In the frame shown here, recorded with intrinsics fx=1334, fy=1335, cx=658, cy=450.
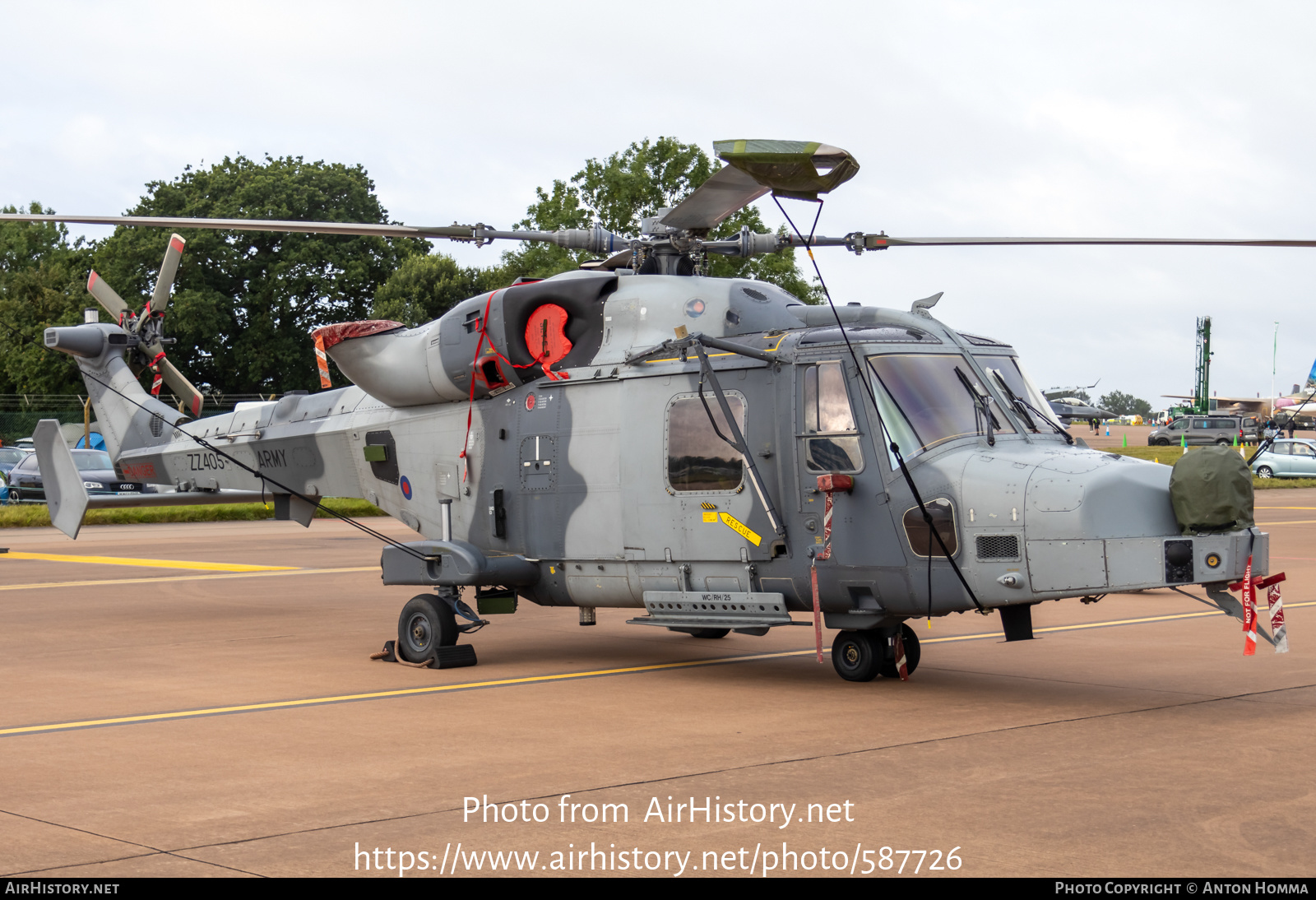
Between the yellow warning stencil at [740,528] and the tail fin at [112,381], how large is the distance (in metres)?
8.69

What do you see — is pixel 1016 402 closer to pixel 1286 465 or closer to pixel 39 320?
pixel 1286 465

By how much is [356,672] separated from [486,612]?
122cm

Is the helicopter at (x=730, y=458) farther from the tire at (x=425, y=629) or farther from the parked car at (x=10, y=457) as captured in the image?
the parked car at (x=10, y=457)

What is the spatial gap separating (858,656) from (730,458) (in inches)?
74.0

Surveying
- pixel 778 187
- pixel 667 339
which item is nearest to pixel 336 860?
pixel 778 187

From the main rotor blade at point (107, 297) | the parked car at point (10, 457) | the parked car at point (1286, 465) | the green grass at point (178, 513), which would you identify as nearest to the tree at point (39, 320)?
the parked car at point (10, 457)

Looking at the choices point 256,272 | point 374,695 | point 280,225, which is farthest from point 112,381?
point 256,272

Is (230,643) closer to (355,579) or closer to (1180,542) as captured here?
(355,579)

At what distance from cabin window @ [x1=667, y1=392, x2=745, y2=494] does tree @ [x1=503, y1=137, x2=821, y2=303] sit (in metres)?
28.2

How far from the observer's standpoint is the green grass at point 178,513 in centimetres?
3125

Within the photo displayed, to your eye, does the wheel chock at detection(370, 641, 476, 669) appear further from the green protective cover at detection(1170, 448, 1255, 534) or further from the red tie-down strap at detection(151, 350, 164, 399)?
the red tie-down strap at detection(151, 350, 164, 399)

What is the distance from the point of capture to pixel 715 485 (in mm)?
10500

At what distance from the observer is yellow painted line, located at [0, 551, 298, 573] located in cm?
2134
